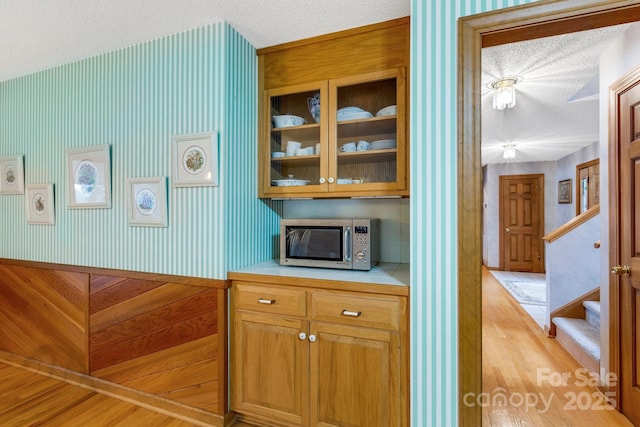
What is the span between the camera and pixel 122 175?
82.4 inches

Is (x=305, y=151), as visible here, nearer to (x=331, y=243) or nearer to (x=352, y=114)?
(x=352, y=114)

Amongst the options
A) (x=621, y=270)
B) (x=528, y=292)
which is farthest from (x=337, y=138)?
(x=528, y=292)

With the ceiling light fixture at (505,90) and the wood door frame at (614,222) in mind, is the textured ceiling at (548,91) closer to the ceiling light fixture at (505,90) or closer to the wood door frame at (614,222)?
the ceiling light fixture at (505,90)

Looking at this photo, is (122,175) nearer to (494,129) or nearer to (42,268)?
(42,268)

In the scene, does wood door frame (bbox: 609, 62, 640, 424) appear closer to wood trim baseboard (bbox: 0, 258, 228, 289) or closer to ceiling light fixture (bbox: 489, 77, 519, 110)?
ceiling light fixture (bbox: 489, 77, 519, 110)

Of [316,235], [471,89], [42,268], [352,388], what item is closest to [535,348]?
[352,388]

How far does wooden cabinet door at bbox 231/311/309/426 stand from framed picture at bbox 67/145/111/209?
4.25ft

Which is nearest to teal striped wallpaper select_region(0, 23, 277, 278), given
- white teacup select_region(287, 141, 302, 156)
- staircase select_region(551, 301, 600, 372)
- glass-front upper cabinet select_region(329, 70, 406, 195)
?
white teacup select_region(287, 141, 302, 156)

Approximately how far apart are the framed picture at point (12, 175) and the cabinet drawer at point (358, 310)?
260 cm

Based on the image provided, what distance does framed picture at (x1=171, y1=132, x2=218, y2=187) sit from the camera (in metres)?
1.80

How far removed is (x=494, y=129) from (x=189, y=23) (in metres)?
3.79

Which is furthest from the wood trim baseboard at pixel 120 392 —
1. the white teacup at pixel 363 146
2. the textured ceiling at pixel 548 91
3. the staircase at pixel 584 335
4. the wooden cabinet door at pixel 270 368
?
the textured ceiling at pixel 548 91

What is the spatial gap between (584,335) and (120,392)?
361 cm

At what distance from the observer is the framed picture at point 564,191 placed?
5805 mm
